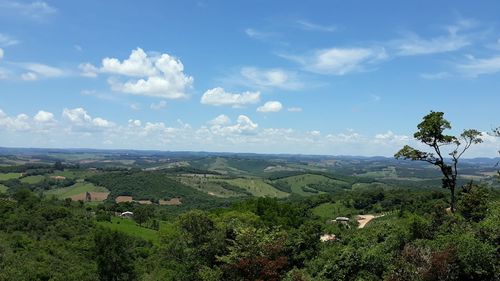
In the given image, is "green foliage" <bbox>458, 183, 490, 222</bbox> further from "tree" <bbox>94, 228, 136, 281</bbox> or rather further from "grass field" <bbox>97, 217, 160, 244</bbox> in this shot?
"grass field" <bbox>97, 217, 160, 244</bbox>

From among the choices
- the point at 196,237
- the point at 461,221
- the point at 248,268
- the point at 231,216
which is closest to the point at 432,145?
the point at 461,221

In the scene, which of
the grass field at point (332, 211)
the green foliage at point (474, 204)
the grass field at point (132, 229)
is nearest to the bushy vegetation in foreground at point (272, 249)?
the green foliage at point (474, 204)

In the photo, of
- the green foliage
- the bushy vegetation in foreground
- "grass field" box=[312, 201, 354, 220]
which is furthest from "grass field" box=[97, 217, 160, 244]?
the green foliage

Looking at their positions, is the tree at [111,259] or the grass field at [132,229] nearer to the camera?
the tree at [111,259]

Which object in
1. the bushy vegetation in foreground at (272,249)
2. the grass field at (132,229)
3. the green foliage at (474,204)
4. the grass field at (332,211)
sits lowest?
the grass field at (132,229)

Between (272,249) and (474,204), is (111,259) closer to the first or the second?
(272,249)

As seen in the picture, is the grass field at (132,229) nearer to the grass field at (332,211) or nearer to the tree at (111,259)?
the tree at (111,259)

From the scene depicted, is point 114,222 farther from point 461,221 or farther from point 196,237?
point 461,221
